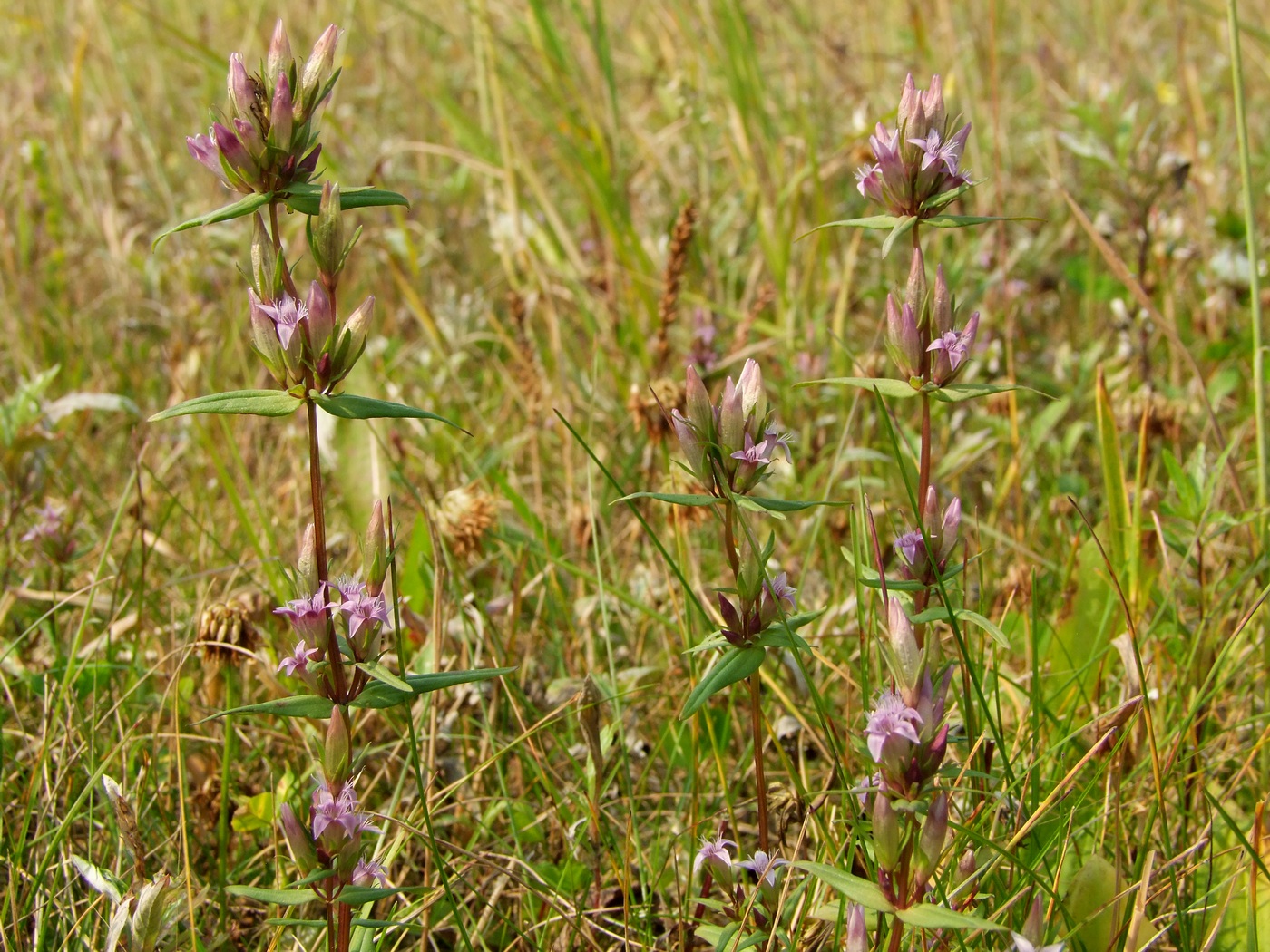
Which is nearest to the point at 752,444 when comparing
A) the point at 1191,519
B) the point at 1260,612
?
the point at 1191,519

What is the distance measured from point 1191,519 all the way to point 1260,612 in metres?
0.21

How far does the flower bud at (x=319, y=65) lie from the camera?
1.18 m

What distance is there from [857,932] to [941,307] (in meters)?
0.71

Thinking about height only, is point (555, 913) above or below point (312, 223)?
below

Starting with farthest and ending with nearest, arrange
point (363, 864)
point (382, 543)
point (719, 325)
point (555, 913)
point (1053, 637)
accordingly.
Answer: point (719, 325), point (1053, 637), point (555, 913), point (363, 864), point (382, 543)

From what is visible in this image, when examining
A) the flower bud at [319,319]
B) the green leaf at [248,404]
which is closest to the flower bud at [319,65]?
the flower bud at [319,319]

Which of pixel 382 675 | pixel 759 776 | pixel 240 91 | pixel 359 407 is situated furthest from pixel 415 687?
pixel 240 91

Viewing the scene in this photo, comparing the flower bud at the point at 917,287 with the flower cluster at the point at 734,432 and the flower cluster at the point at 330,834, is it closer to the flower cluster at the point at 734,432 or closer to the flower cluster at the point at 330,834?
the flower cluster at the point at 734,432

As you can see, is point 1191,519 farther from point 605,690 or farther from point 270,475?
point 270,475

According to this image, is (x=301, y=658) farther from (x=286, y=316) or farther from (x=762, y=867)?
(x=762, y=867)

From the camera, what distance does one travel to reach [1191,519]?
76.2 inches

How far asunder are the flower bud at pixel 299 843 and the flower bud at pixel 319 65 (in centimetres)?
77

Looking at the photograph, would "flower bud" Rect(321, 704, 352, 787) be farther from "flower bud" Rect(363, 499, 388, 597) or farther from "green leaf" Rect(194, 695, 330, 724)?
"flower bud" Rect(363, 499, 388, 597)

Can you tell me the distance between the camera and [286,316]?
117cm
